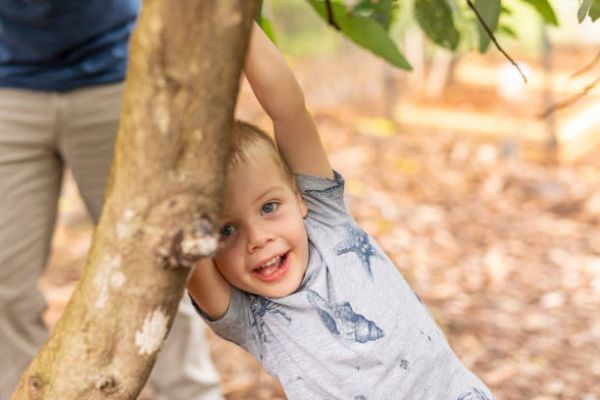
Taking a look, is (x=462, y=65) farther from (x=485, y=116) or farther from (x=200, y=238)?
(x=200, y=238)

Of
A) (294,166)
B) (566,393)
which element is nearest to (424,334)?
(294,166)

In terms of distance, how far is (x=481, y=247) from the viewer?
170 inches

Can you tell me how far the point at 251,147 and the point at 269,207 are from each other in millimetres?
97

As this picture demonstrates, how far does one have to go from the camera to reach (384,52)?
5.66ft

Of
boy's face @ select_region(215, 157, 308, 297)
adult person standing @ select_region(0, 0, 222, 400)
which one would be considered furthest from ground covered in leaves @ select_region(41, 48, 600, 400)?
boy's face @ select_region(215, 157, 308, 297)

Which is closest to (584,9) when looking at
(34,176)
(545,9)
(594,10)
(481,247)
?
(594,10)

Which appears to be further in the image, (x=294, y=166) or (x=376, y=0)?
(x=376, y=0)

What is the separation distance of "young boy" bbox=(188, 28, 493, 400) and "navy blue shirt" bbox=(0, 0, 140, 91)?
1.00 metres

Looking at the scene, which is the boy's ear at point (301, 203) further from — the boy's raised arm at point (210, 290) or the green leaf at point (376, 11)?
the green leaf at point (376, 11)

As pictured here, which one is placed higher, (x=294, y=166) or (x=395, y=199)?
(x=294, y=166)

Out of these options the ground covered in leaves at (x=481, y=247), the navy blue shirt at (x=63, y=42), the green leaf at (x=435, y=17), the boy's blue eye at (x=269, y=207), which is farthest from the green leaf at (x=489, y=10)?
the ground covered in leaves at (x=481, y=247)

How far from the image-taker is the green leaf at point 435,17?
1914mm

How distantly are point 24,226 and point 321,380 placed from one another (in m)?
1.24

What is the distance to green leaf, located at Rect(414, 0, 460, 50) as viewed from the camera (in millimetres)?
1914
